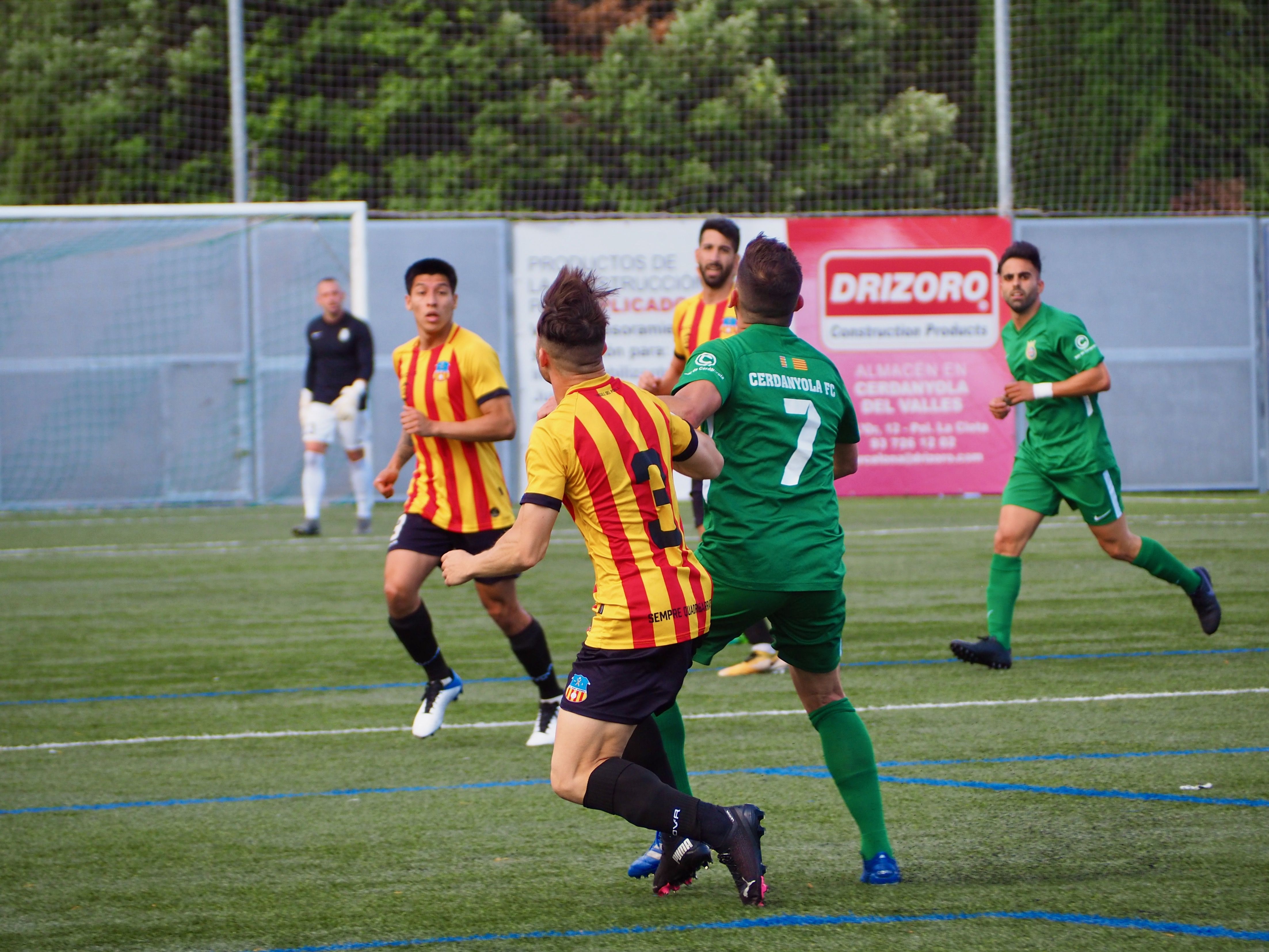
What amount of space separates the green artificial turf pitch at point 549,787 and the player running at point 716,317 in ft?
1.14

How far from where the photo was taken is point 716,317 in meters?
7.64

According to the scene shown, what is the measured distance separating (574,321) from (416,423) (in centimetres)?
247

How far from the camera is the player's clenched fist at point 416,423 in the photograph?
20.2ft

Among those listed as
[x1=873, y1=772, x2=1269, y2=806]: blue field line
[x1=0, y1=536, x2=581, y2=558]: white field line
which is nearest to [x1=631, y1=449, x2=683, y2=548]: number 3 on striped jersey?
[x1=873, y1=772, x2=1269, y2=806]: blue field line

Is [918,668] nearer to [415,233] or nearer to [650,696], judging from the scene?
[650,696]

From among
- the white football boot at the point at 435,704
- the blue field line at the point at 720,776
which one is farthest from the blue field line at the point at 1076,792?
the white football boot at the point at 435,704

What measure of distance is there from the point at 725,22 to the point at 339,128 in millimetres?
6476

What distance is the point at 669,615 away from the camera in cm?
384

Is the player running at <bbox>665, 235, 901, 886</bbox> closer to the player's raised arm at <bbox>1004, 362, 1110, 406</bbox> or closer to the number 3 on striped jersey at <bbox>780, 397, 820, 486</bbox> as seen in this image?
the number 3 on striped jersey at <bbox>780, 397, 820, 486</bbox>

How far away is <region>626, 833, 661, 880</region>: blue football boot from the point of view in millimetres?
4270

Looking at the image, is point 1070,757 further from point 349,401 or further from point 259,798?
point 349,401

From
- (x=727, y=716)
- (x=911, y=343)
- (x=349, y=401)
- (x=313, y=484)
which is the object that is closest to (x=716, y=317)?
(x=727, y=716)

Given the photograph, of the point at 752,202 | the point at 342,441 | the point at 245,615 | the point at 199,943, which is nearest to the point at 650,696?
the point at 199,943

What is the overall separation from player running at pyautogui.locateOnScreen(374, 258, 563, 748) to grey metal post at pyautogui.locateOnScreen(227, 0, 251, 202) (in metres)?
11.7
